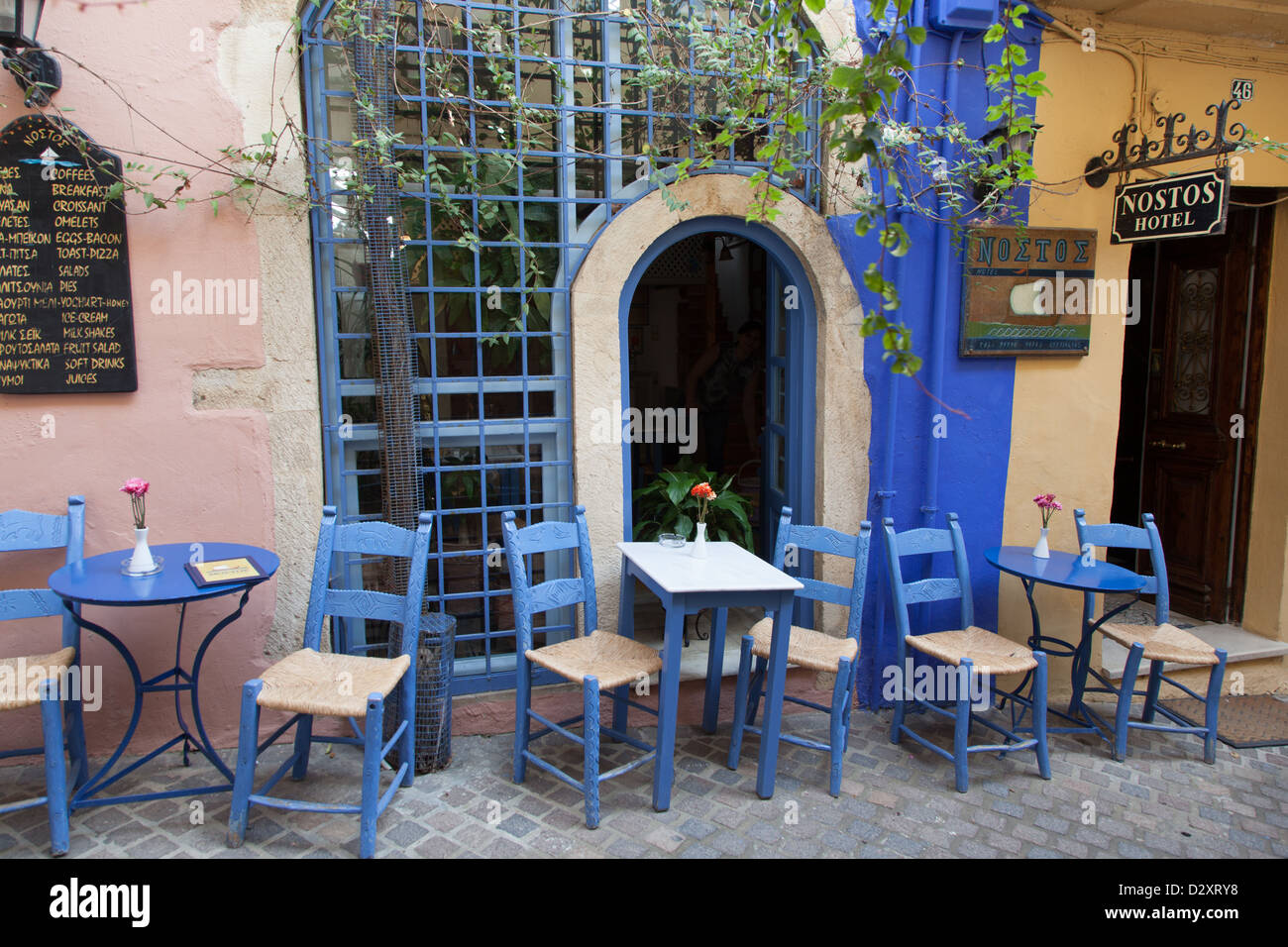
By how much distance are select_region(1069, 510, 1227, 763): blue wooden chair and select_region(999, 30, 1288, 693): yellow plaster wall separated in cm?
27

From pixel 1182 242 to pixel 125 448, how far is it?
21.0ft

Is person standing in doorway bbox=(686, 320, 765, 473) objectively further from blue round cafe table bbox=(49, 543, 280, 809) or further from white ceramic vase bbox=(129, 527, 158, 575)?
white ceramic vase bbox=(129, 527, 158, 575)

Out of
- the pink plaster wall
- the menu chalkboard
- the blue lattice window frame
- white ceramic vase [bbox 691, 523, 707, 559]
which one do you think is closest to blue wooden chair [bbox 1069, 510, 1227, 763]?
white ceramic vase [bbox 691, 523, 707, 559]

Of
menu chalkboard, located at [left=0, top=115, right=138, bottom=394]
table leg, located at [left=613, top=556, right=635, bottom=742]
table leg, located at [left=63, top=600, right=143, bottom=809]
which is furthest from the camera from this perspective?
table leg, located at [left=613, top=556, right=635, bottom=742]

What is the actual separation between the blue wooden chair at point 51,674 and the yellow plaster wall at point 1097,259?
449cm

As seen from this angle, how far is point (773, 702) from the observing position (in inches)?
146

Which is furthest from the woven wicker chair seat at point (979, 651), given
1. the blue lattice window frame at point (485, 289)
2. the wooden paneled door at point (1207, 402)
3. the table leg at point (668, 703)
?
the wooden paneled door at point (1207, 402)

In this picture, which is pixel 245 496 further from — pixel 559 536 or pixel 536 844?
pixel 536 844

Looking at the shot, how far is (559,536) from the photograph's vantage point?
13.0ft

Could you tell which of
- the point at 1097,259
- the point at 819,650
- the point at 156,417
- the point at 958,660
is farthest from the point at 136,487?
the point at 1097,259

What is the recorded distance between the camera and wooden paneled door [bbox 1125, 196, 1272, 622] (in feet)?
18.1

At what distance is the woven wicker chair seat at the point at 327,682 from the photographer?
10.3 ft

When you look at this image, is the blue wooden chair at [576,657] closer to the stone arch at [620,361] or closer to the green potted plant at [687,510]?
the stone arch at [620,361]


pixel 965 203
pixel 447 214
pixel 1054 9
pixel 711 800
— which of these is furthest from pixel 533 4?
pixel 711 800
